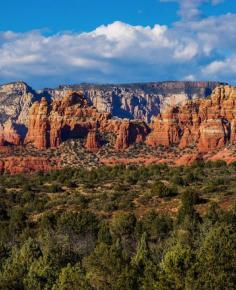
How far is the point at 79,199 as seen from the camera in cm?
7112

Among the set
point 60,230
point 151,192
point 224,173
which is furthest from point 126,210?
point 224,173

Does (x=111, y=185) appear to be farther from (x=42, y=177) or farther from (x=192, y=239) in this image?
(x=192, y=239)

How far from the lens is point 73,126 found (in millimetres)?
137375

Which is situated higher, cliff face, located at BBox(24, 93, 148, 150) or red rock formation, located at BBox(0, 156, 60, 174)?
cliff face, located at BBox(24, 93, 148, 150)

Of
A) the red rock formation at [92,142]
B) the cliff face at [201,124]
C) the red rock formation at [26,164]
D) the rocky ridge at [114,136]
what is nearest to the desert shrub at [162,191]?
the rocky ridge at [114,136]

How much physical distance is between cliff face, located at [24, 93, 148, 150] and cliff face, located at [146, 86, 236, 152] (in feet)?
19.1

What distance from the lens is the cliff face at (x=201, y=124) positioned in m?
127

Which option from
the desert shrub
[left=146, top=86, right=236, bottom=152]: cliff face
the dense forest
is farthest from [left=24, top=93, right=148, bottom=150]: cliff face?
the desert shrub

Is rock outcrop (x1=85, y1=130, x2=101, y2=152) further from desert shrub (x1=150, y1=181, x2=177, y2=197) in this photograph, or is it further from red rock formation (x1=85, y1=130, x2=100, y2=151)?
desert shrub (x1=150, y1=181, x2=177, y2=197)

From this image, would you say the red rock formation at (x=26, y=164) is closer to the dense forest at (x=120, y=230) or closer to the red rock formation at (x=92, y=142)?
the red rock formation at (x=92, y=142)

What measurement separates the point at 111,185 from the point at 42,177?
18.7m

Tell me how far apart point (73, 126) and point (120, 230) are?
84.1 m

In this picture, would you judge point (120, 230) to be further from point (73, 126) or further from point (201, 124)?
point (73, 126)

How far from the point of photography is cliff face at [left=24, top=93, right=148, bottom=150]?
136 metres
